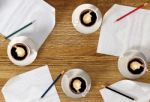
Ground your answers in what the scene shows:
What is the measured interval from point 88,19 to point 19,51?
0.68 feet

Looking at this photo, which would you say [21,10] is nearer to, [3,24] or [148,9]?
[3,24]

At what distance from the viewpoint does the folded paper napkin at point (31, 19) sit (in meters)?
1.13

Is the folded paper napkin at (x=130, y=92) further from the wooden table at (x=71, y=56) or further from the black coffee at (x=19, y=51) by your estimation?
the black coffee at (x=19, y=51)

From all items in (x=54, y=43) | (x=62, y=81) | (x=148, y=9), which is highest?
(x=148, y=9)

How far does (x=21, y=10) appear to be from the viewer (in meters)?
1.14

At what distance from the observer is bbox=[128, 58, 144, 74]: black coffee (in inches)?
42.3

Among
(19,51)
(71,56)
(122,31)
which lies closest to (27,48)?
(19,51)

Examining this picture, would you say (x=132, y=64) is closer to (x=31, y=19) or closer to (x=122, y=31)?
(x=122, y=31)

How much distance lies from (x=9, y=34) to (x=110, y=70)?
307 mm

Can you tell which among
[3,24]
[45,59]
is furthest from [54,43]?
[3,24]

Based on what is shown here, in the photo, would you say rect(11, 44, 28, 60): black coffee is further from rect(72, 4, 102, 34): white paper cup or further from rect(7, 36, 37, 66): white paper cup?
rect(72, 4, 102, 34): white paper cup

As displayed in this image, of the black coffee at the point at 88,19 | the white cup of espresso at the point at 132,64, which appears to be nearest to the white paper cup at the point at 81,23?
the black coffee at the point at 88,19

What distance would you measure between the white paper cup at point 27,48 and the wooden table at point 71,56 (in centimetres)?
2

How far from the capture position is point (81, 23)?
1098 mm
